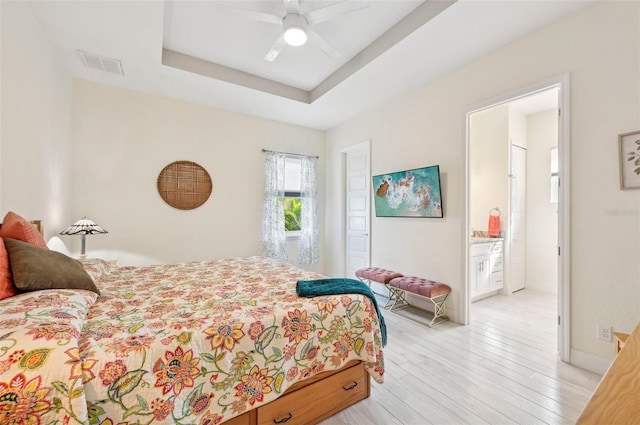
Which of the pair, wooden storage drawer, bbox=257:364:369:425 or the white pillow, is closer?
wooden storage drawer, bbox=257:364:369:425

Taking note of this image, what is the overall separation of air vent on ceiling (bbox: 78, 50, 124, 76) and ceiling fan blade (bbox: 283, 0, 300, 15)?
2.00 m

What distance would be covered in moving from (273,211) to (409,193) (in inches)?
85.7

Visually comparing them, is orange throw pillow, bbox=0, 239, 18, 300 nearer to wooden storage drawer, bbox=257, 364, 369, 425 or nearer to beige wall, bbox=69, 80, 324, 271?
wooden storage drawer, bbox=257, 364, 369, 425

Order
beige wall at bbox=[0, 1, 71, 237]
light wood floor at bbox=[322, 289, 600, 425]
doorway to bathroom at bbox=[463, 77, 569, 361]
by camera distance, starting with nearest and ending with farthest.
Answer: light wood floor at bbox=[322, 289, 600, 425] < beige wall at bbox=[0, 1, 71, 237] < doorway to bathroom at bbox=[463, 77, 569, 361]

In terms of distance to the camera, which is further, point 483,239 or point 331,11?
point 483,239

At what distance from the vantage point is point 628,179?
1899 millimetres

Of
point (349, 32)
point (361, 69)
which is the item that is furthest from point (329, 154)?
point (349, 32)

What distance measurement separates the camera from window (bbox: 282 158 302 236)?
15.5 ft

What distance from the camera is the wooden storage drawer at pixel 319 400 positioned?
1.42 m

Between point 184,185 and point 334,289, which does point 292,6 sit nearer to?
point 334,289

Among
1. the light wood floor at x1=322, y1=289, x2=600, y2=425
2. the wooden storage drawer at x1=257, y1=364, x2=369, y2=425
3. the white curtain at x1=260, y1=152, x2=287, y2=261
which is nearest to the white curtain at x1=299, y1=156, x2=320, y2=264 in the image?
the white curtain at x1=260, y1=152, x2=287, y2=261

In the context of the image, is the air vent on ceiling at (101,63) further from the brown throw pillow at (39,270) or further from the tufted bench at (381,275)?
the tufted bench at (381,275)

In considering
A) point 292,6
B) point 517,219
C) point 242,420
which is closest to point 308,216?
point 292,6

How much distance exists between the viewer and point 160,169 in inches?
143
